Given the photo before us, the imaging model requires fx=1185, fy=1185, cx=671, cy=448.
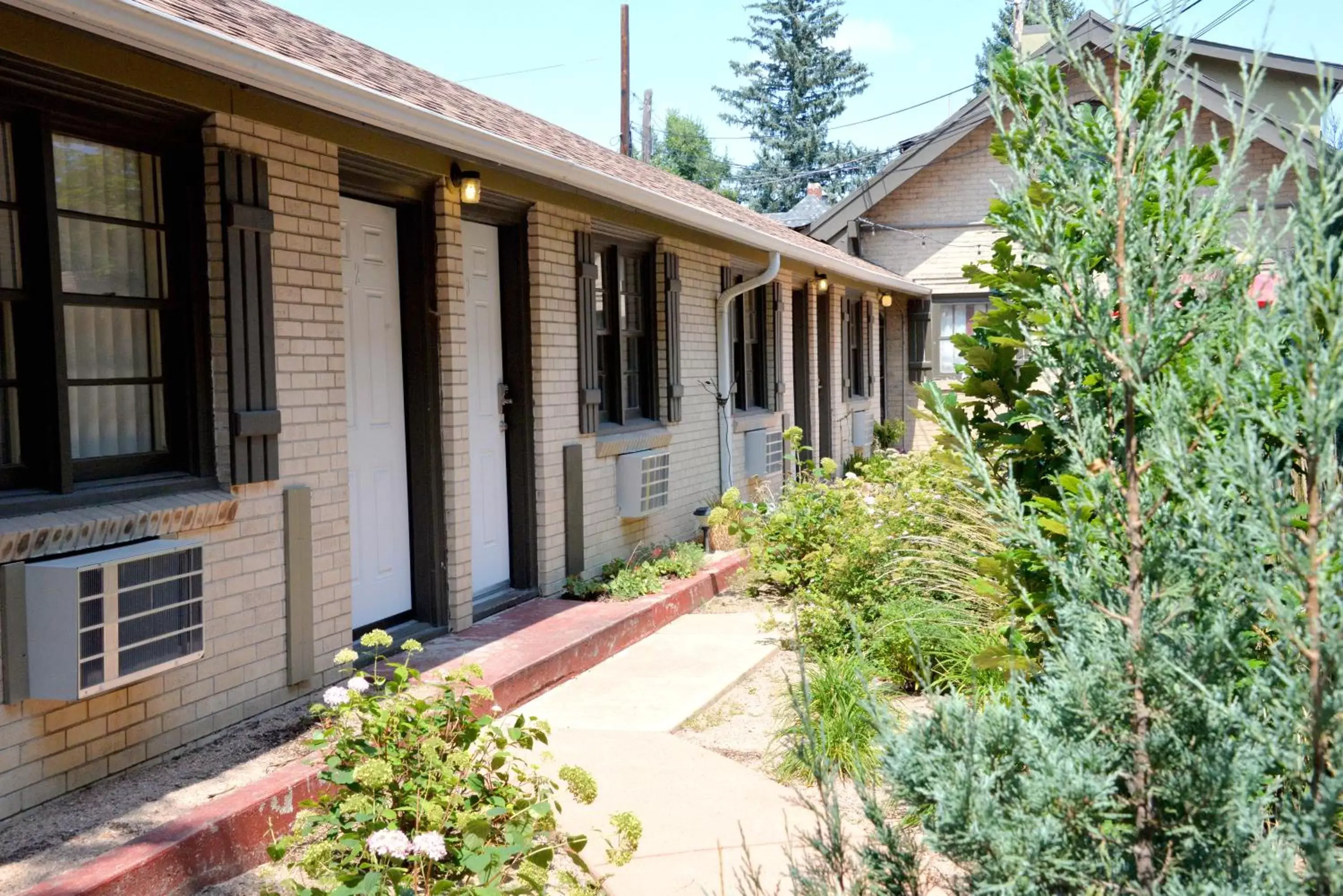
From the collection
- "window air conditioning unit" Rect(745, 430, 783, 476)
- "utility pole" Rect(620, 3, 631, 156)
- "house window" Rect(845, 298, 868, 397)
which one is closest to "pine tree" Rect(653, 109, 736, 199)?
"utility pole" Rect(620, 3, 631, 156)

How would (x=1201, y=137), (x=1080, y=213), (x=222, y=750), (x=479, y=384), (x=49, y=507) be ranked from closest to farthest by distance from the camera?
(x=1080, y=213), (x=49, y=507), (x=222, y=750), (x=479, y=384), (x=1201, y=137)

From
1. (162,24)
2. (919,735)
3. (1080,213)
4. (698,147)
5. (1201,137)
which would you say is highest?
(698,147)

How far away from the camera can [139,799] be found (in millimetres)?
4098

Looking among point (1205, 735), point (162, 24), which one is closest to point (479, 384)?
point (162, 24)

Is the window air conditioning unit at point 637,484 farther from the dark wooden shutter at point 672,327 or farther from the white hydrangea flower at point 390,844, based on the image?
the white hydrangea flower at point 390,844

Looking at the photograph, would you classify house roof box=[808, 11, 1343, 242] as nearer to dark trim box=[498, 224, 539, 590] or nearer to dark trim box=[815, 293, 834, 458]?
dark trim box=[815, 293, 834, 458]

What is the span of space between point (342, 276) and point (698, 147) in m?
54.8

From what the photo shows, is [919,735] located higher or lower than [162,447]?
lower

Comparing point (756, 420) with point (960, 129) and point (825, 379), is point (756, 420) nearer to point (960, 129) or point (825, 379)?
point (825, 379)

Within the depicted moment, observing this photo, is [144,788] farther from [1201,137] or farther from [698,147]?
[698,147]

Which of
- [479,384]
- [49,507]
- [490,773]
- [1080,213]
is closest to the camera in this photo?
[1080,213]

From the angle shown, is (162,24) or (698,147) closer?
(162,24)

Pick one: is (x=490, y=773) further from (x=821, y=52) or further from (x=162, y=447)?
(x=821, y=52)

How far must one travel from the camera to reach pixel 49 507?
4105mm
